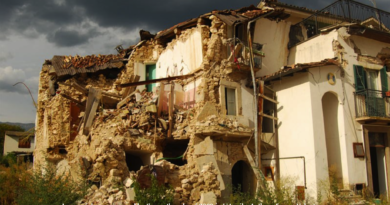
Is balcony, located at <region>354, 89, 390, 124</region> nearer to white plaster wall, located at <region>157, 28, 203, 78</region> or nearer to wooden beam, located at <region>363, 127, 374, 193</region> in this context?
wooden beam, located at <region>363, 127, 374, 193</region>

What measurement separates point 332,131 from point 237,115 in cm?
447

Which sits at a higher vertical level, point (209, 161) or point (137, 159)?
point (137, 159)

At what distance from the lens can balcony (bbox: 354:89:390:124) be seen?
1498 cm

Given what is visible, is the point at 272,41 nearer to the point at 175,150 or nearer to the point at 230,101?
the point at 230,101

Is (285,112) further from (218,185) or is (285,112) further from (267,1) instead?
(267,1)

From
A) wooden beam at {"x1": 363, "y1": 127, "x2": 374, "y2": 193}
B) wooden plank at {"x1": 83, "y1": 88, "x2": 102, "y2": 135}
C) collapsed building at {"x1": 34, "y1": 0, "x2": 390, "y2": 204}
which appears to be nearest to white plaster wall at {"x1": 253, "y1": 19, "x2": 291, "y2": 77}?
collapsed building at {"x1": 34, "y1": 0, "x2": 390, "y2": 204}

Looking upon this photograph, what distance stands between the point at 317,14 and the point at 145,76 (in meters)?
10.5

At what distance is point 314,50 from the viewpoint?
54.3 feet

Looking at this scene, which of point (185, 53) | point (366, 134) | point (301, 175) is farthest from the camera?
point (185, 53)

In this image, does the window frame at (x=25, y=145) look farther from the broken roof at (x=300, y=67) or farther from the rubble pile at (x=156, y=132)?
the broken roof at (x=300, y=67)

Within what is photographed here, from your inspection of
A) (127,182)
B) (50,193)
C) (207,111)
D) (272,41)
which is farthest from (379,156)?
(50,193)

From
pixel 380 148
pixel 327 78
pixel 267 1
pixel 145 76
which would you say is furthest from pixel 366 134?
pixel 145 76

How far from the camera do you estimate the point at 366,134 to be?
49.6 feet

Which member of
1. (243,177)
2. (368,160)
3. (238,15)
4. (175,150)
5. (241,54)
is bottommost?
(243,177)
